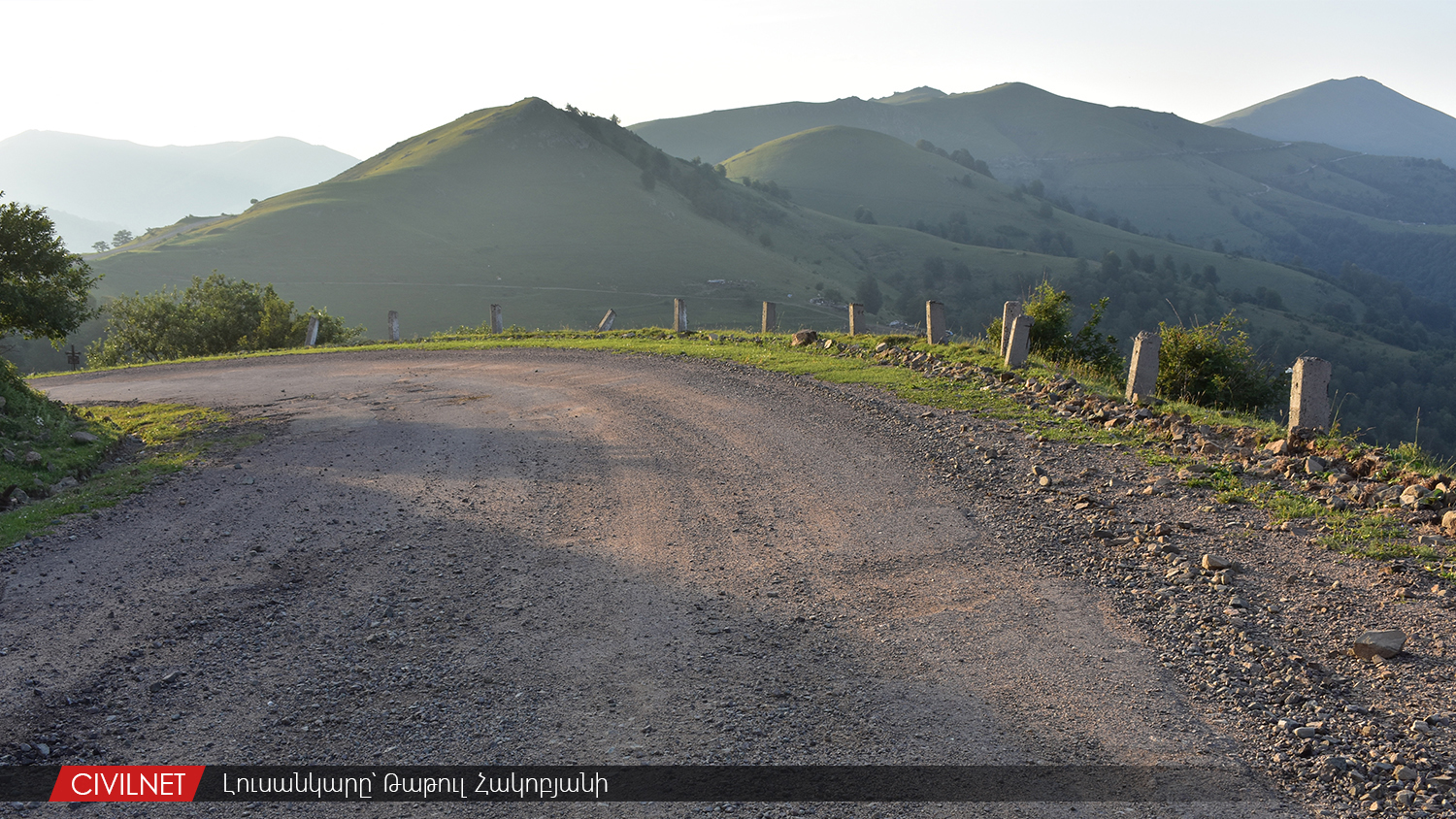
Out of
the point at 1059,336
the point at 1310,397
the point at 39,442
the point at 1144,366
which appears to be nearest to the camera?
the point at 1310,397

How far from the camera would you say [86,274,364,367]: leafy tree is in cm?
2395

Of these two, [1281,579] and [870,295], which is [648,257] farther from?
[1281,579]

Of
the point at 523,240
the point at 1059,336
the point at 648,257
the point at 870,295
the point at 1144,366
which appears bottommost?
the point at 1144,366

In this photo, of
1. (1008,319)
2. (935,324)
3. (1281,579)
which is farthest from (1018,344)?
(1281,579)

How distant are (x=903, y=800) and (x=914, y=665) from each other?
119 centimetres

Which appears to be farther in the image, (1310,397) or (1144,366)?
(1144,366)

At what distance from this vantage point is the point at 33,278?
33.5ft

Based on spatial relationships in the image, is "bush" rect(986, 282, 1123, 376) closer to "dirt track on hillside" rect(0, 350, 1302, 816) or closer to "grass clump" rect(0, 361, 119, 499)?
"dirt track on hillside" rect(0, 350, 1302, 816)

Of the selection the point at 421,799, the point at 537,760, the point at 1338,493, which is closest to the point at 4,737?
the point at 421,799

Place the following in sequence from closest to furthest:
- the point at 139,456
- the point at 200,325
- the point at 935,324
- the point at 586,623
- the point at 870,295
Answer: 1. the point at 586,623
2. the point at 139,456
3. the point at 935,324
4. the point at 200,325
5. the point at 870,295

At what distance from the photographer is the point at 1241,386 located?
11945 mm

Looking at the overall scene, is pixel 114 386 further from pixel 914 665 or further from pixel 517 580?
pixel 914 665

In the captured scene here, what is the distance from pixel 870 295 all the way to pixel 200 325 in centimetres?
9119

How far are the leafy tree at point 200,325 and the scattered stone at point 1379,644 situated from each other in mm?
27278
